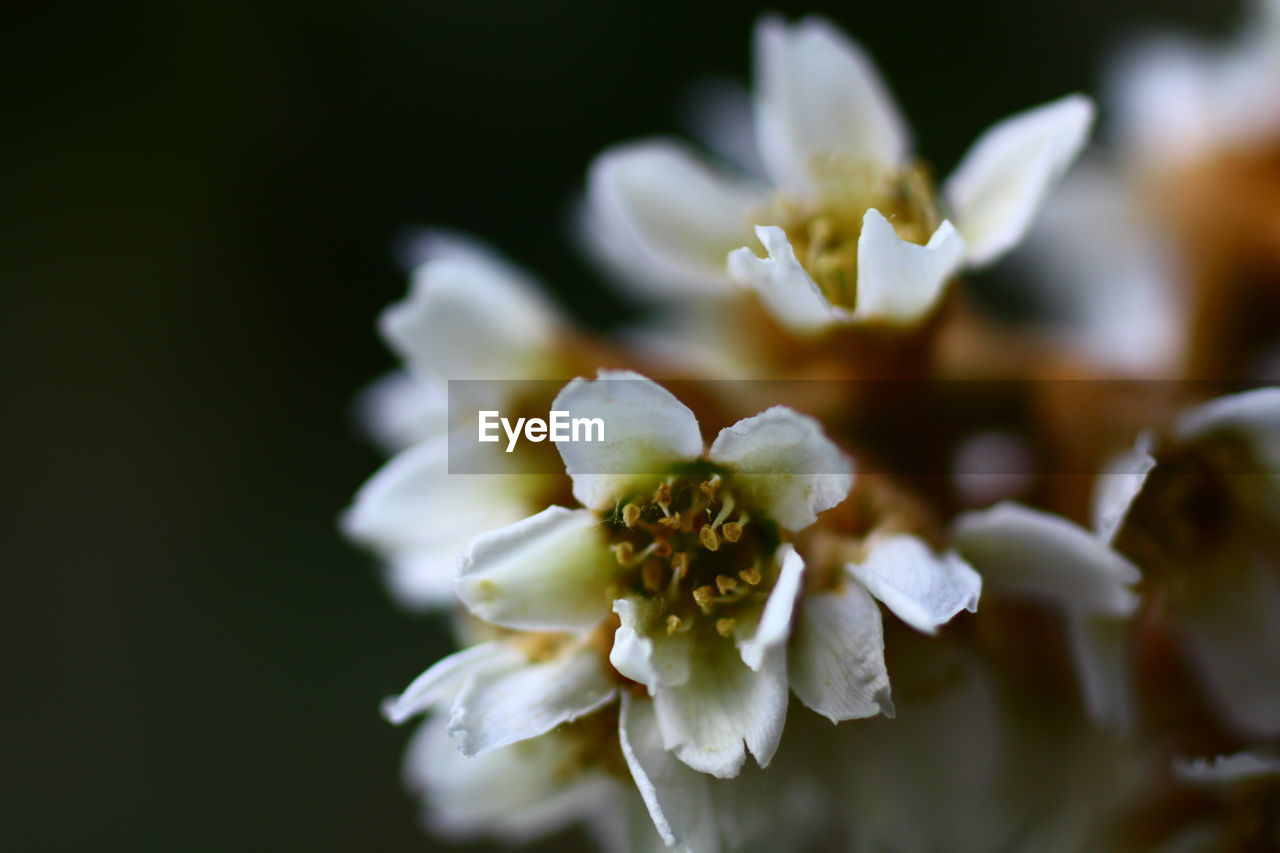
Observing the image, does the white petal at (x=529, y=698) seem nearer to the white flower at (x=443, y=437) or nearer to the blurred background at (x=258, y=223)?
the white flower at (x=443, y=437)

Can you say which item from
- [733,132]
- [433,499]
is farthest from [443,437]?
[733,132]

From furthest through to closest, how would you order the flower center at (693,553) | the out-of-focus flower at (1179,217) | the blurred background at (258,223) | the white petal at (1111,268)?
the blurred background at (258,223) → the white petal at (1111,268) → the out-of-focus flower at (1179,217) → the flower center at (693,553)

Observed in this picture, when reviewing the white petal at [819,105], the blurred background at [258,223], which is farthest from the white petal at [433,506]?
the blurred background at [258,223]

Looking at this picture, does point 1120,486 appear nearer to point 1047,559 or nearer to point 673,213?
point 1047,559

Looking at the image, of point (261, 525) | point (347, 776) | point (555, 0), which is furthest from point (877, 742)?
point (555, 0)

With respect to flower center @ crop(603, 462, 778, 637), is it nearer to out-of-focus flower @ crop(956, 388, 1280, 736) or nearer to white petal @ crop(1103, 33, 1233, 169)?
out-of-focus flower @ crop(956, 388, 1280, 736)

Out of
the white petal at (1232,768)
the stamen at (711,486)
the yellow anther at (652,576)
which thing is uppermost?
the stamen at (711,486)

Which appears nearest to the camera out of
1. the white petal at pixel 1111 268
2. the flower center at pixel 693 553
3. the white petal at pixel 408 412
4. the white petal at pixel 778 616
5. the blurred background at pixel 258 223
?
the white petal at pixel 778 616
